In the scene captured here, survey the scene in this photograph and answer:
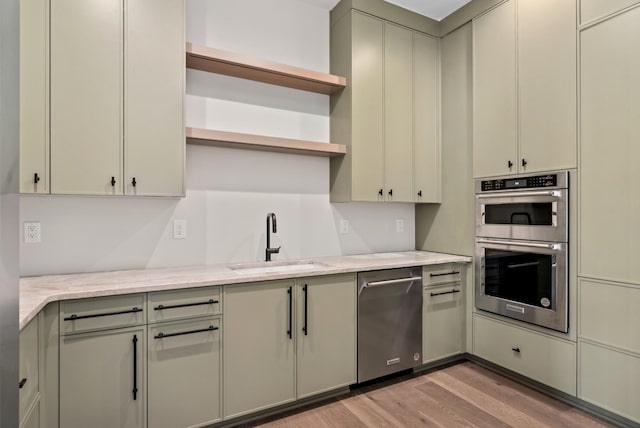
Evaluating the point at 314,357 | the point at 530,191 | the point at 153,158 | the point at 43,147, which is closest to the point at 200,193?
the point at 153,158

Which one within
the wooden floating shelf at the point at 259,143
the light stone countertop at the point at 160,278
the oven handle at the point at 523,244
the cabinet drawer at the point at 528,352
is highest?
the wooden floating shelf at the point at 259,143

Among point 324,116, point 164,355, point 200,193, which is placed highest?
point 324,116

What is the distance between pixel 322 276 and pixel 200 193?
1.08 m

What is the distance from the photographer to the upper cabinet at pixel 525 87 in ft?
7.72

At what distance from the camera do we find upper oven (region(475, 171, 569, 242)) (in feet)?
7.77

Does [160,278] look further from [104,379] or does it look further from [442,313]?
[442,313]

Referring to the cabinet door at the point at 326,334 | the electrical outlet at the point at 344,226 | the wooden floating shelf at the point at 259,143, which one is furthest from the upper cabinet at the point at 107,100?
the electrical outlet at the point at 344,226

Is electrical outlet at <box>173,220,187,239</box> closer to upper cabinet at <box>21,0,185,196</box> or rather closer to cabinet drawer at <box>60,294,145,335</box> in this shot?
upper cabinet at <box>21,0,185,196</box>

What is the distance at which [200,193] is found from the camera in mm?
2570

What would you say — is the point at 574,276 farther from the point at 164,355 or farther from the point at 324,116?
the point at 164,355

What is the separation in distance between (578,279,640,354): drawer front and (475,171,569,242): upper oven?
0.36 m

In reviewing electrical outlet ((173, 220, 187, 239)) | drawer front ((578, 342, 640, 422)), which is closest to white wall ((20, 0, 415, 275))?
electrical outlet ((173, 220, 187, 239))

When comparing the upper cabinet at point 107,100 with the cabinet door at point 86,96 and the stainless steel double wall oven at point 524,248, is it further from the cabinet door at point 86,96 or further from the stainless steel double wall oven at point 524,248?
the stainless steel double wall oven at point 524,248

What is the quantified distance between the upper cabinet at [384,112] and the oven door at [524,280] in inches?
29.8
